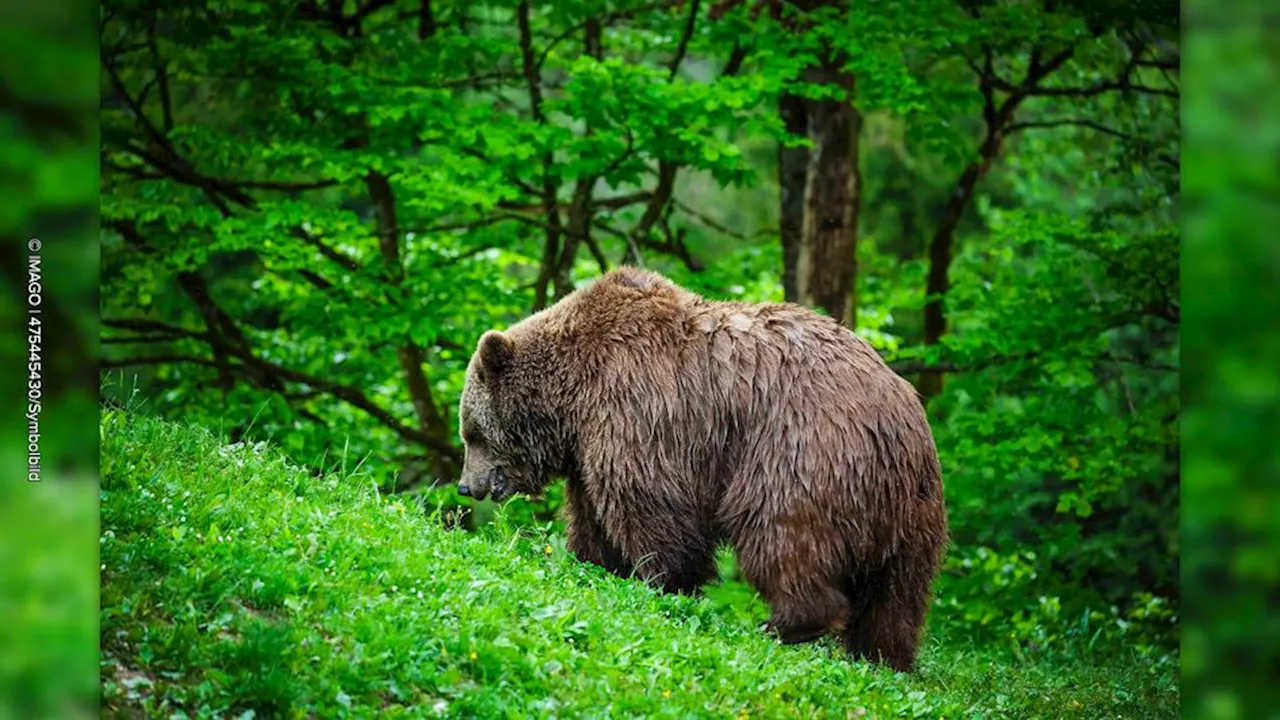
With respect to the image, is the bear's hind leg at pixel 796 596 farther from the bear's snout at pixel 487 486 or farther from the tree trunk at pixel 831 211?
the tree trunk at pixel 831 211

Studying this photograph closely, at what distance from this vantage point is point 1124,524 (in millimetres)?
18109

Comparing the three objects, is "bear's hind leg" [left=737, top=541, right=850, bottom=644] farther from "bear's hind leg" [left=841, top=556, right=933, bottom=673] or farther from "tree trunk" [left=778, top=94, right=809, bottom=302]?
"tree trunk" [left=778, top=94, right=809, bottom=302]

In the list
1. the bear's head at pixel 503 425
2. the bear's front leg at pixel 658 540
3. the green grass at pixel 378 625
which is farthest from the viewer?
the bear's head at pixel 503 425

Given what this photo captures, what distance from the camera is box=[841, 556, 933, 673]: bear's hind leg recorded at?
8477 mm

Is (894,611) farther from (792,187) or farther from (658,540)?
(792,187)

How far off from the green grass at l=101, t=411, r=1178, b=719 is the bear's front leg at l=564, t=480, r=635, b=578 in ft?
2.14

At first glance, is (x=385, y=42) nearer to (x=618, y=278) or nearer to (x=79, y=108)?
(x=618, y=278)

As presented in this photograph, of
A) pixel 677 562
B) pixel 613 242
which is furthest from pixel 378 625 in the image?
pixel 613 242

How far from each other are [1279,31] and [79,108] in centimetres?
372

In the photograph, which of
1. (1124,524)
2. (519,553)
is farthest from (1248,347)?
(1124,524)

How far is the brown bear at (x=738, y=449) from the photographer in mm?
8188

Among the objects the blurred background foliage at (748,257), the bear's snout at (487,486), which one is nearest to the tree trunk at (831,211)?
the blurred background foliage at (748,257)

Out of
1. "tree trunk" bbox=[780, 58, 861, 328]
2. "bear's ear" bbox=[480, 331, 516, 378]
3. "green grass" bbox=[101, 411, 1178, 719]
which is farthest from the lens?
"tree trunk" bbox=[780, 58, 861, 328]

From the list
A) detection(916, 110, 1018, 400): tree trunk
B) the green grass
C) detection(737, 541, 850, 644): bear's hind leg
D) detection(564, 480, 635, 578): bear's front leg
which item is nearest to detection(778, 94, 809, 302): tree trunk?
detection(916, 110, 1018, 400): tree trunk
